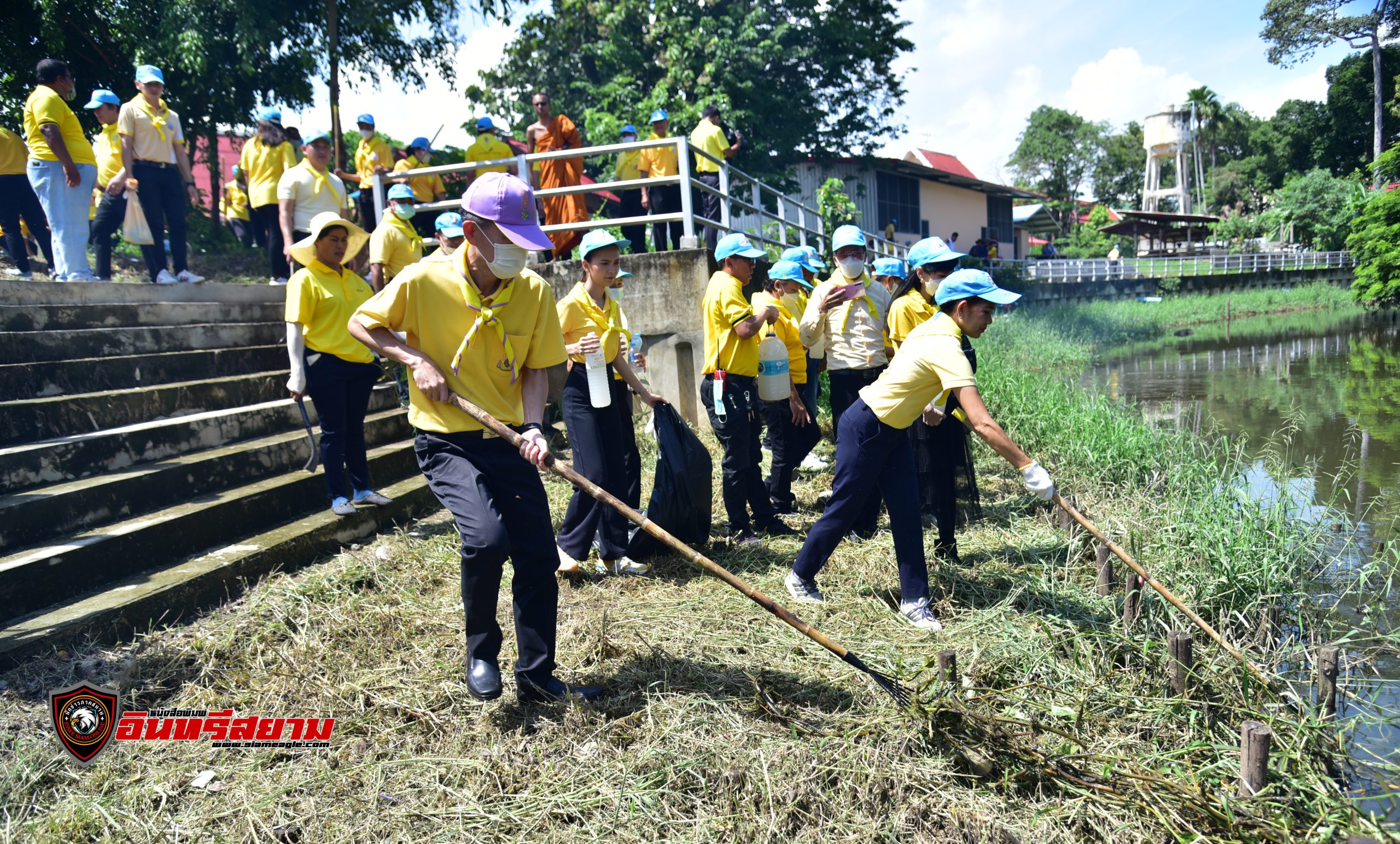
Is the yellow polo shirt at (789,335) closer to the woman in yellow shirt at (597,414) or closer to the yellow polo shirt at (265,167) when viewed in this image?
the woman in yellow shirt at (597,414)

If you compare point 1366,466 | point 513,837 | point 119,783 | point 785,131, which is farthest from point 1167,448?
point 785,131

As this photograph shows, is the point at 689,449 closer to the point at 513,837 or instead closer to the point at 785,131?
the point at 513,837

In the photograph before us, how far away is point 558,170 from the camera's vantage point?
9.12 meters

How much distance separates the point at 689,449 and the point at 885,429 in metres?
1.23

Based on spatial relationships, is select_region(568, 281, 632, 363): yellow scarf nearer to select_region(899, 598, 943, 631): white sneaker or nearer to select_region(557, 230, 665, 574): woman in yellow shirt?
select_region(557, 230, 665, 574): woman in yellow shirt

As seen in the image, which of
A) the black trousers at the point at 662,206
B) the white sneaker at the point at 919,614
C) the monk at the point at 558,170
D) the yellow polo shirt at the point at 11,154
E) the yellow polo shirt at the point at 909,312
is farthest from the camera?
the black trousers at the point at 662,206

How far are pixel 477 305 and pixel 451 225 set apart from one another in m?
2.53

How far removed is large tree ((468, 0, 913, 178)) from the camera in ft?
55.5

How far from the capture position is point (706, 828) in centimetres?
262

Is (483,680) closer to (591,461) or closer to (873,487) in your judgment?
(591,461)

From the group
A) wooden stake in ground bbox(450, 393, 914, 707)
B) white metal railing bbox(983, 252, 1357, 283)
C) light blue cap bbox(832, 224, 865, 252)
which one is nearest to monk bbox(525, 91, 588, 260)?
light blue cap bbox(832, 224, 865, 252)

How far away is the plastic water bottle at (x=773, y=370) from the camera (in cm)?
552

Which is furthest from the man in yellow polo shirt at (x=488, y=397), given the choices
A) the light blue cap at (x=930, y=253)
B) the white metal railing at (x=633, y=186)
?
the white metal railing at (x=633, y=186)

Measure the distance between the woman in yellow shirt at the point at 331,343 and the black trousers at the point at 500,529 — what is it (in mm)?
2150
